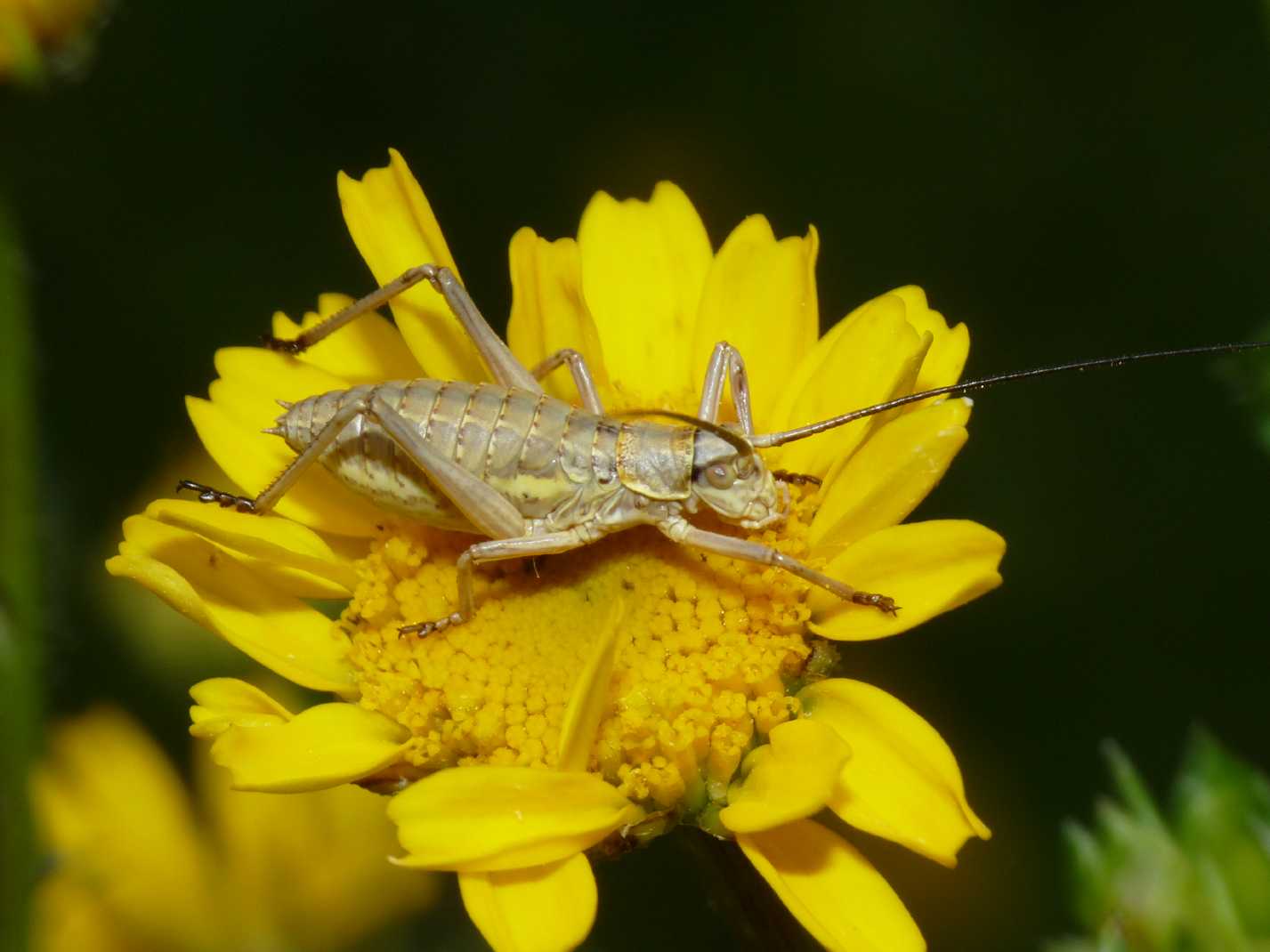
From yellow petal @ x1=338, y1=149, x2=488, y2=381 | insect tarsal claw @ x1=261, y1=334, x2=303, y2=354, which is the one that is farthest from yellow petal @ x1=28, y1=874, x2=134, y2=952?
yellow petal @ x1=338, y1=149, x2=488, y2=381

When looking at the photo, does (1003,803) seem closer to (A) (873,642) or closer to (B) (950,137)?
(A) (873,642)

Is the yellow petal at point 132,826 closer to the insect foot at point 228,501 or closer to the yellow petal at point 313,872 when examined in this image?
the yellow petal at point 313,872

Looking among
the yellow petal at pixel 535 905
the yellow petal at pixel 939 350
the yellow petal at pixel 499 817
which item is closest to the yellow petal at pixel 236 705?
the yellow petal at pixel 499 817

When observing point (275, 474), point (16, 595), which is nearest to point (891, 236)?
point (275, 474)

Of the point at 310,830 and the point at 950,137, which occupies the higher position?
the point at 950,137

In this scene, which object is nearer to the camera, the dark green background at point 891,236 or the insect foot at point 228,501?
the insect foot at point 228,501

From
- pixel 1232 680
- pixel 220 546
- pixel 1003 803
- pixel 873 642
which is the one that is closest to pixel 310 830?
pixel 220 546
